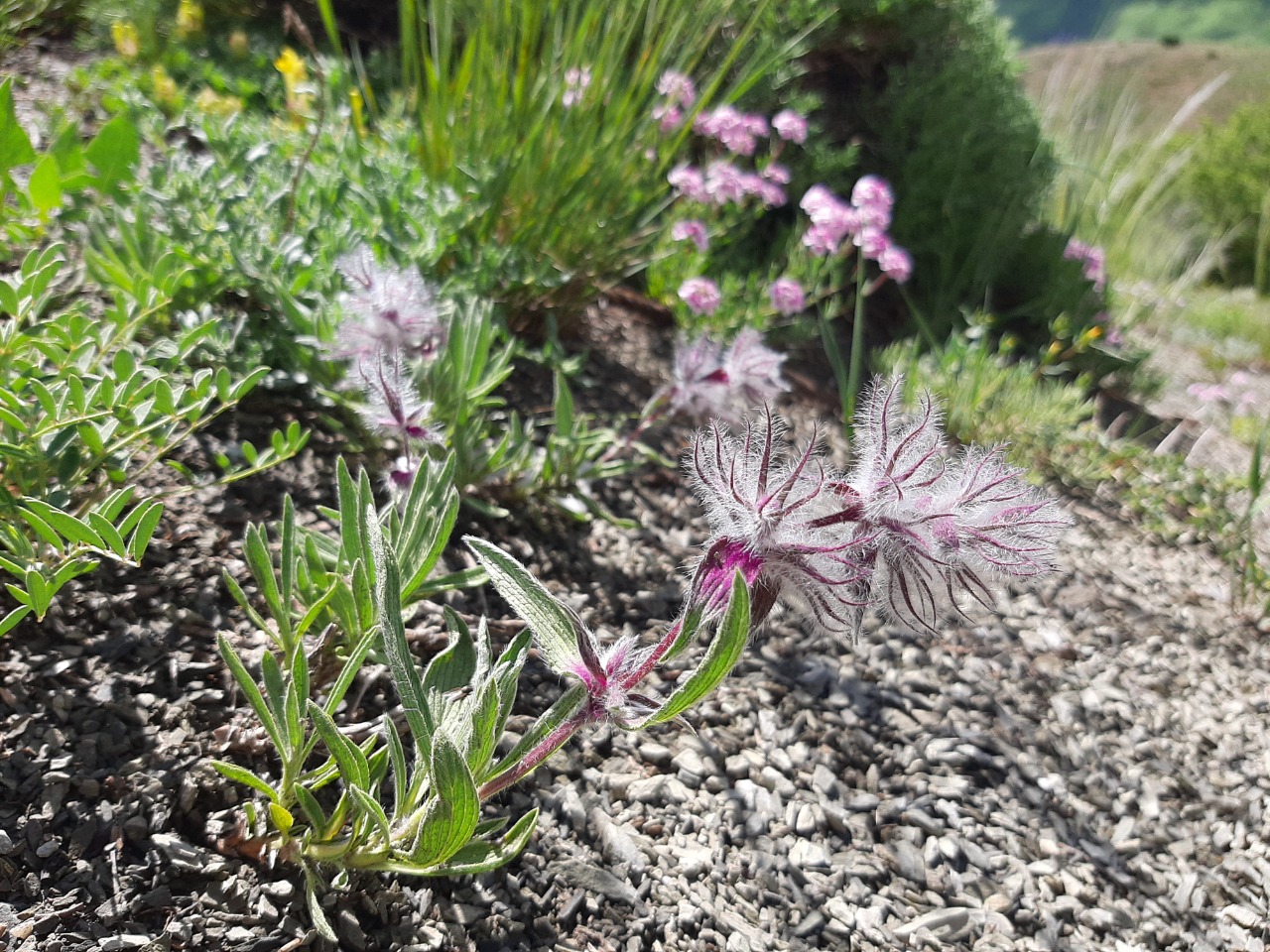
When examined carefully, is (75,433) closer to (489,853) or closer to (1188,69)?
(489,853)

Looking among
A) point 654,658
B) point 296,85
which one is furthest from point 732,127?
point 654,658

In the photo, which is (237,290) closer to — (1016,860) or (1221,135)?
(1016,860)

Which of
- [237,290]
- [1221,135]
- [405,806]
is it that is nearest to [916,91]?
[237,290]

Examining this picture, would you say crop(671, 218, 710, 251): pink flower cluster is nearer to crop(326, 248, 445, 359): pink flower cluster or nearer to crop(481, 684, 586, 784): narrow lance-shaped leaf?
crop(326, 248, 445, 359): pink flower cluster

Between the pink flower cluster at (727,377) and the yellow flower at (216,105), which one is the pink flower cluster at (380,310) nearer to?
the pink flower cluster at (727,377)

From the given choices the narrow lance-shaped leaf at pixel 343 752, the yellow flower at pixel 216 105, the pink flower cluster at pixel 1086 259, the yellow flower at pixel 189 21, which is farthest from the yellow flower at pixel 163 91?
the pink flower cluster at pixel 1086 259

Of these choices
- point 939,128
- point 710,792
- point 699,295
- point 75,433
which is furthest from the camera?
point 939,128
